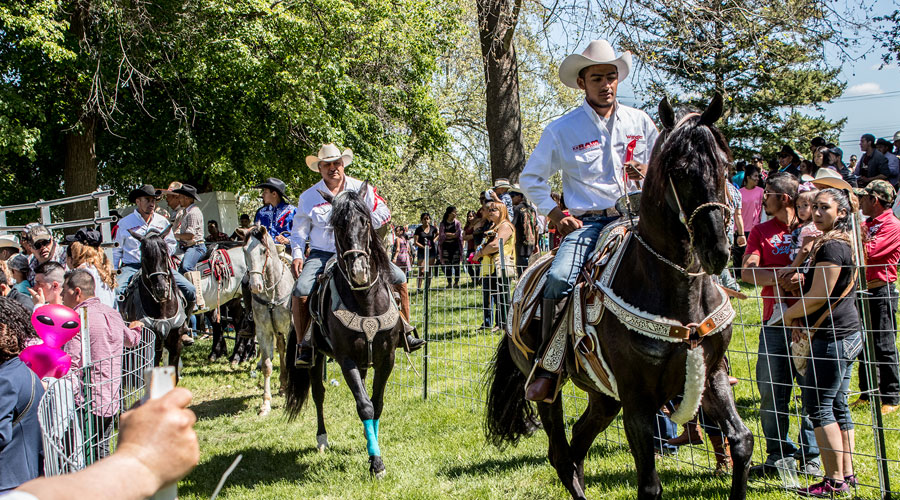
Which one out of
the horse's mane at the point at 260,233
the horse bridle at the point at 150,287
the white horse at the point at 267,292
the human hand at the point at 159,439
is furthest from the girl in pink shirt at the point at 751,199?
the human hand at the point at 159,439

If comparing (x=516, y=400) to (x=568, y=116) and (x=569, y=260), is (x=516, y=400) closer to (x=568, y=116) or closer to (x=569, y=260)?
(x=569, y=260)

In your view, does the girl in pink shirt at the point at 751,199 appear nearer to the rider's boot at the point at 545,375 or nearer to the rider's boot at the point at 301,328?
the rider's boot at the point at 301,328

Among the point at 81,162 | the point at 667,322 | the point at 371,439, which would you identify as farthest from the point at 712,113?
the point at 81,162

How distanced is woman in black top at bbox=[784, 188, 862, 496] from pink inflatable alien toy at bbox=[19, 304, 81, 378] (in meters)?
4.65

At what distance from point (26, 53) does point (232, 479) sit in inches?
609

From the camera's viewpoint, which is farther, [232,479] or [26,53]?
[26,53]

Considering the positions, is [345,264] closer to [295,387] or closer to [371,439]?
[371,439]

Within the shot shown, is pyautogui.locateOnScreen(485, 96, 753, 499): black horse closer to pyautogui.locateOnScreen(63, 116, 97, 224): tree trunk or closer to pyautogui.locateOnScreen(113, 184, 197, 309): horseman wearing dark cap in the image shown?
pyautogui.locateOnScreen(113, 184, 197, 309): horseman wearing dark cap

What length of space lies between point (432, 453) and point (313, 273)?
2.31 metres

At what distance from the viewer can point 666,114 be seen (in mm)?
3623

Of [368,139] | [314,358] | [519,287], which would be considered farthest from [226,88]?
[519,287]

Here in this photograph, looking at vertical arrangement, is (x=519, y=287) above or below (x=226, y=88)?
below

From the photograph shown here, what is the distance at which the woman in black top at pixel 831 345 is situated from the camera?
458 cm

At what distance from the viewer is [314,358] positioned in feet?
24.0
